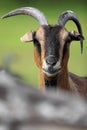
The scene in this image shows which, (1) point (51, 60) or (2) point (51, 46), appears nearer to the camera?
(1) point (51, 60)

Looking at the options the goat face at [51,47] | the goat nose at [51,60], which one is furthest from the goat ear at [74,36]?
the goat nose at [51,60]

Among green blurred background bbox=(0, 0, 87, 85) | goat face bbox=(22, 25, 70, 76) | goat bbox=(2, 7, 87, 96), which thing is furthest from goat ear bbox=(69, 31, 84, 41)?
green blurred background bbox=(0, 0, 87, 85)

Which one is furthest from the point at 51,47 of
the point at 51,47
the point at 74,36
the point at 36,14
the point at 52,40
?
the point at 36,14

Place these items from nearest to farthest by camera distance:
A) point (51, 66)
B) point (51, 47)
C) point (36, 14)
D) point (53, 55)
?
1. point (51, 66)
2. point (53, 55)
3. point (51, 47)
4. point (36, 14)

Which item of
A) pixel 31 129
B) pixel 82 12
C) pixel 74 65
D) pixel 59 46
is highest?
pixel 31 129

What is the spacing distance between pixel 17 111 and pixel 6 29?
43.5 feet

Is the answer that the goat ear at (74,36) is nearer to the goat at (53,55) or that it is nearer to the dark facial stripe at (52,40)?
the goat at (53,55)

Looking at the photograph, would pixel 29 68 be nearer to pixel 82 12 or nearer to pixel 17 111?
pixel 82 12

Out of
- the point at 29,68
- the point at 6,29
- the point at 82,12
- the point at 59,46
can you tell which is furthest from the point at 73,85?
the point at 6,29

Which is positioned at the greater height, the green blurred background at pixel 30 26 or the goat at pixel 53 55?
the goat at pixel 53 55

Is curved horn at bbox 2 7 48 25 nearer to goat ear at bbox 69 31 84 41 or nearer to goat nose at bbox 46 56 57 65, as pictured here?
goat ear at bbox 69 31 84 41

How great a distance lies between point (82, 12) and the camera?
1354cm

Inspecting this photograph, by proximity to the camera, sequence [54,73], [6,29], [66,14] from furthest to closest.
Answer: [6,29], [66,14], [54,73]

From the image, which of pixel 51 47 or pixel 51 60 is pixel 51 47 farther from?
pixel 51 60
